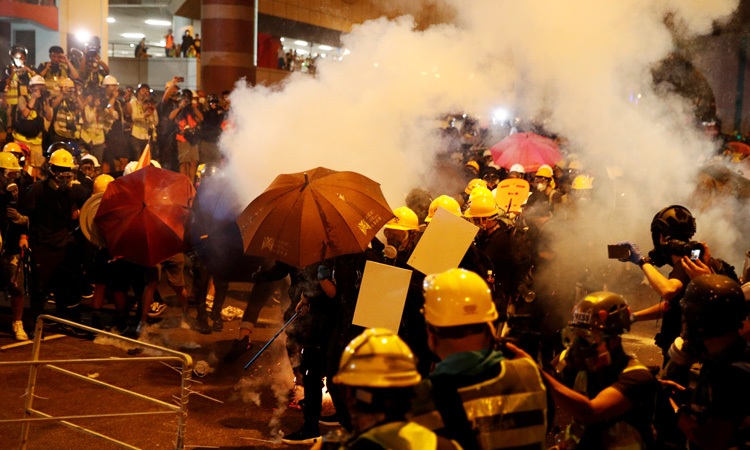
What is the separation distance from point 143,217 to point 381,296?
3408mm

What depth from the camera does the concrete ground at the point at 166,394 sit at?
5.44m

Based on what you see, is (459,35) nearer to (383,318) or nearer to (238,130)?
(238,130)

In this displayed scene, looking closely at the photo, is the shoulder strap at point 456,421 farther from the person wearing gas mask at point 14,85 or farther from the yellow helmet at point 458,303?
the person wearing gas mask at point 14,85

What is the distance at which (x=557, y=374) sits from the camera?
317 centimetres

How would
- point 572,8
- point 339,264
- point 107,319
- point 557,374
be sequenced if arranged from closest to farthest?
point 557,374, point 339,264, point 572,8, point 107,319

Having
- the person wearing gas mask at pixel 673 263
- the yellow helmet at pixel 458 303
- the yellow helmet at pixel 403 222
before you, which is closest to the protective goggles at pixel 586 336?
the yellow helmet at pixel 458 303

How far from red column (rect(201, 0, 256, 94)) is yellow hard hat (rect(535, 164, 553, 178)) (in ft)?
41.4

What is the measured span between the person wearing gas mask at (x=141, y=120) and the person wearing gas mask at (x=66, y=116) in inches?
39.6

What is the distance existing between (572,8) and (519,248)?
11.7ft

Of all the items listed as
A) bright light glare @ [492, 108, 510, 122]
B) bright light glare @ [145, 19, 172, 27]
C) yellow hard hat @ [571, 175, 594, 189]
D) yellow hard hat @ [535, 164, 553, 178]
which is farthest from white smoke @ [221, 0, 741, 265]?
bright light glare @ [145, 19, 172, 27]

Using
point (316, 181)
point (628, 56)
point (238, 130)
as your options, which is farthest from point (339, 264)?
point (628, 56)

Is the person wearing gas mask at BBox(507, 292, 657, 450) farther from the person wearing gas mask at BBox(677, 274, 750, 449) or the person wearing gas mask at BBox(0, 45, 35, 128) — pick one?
the person wearing gas mask at BBox(0, 45, 35, 128)

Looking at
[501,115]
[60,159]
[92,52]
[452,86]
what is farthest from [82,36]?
[452,86]

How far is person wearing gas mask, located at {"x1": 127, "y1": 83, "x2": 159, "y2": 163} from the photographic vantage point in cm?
1354
